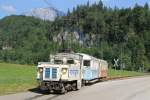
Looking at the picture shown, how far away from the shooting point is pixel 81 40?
200m

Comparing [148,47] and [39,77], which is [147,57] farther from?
[39,77]

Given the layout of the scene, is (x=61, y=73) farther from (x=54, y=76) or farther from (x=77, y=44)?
(x=77, y=44)

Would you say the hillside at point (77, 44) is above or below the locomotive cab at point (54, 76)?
above

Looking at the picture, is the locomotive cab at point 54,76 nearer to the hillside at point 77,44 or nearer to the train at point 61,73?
the train at point 61,73

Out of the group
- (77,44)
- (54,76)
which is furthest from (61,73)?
(77,44)

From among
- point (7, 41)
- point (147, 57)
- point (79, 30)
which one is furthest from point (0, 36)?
point (147, 57)

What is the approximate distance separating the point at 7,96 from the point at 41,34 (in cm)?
15287

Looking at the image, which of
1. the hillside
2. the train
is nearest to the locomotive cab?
the train

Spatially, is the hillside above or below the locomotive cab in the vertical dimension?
above

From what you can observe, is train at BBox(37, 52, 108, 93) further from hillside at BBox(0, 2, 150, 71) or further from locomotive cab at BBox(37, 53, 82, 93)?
hillside at BBox(0, 2, 150, 71)

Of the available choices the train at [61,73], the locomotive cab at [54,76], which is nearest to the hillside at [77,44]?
the train at [61,73]

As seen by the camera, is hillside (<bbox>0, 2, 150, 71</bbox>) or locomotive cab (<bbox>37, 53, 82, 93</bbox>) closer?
locomotive cab (<bbox>37, 53, 82, 93</bbox>)

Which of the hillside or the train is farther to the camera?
the hillside

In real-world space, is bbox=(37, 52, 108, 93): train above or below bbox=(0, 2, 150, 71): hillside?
below
